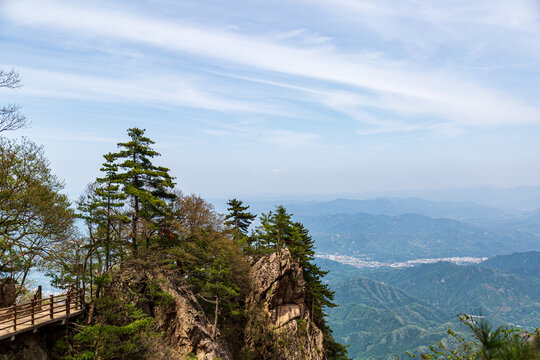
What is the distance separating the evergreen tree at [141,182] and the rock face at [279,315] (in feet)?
46.8

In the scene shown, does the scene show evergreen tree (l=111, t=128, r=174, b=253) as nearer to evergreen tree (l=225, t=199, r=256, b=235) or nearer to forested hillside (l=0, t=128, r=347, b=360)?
forested hillside (l=0, t=128, r=347, b=360)

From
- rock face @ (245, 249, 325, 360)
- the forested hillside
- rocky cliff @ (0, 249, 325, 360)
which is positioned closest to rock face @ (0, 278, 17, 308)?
the forested hillside

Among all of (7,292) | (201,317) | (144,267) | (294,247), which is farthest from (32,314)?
(294,247)

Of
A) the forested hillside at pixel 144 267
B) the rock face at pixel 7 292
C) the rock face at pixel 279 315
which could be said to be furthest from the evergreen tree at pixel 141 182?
the rock face at pixel 279 315

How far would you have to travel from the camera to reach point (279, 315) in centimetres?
3375

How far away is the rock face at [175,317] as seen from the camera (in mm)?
23328

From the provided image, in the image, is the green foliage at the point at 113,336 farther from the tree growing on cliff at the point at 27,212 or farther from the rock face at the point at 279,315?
the rock face at the point at 279,315

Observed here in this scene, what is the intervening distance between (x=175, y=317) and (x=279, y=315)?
521 inches

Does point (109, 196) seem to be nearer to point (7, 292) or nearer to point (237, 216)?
point (7, 292)

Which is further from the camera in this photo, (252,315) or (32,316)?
(252,315)

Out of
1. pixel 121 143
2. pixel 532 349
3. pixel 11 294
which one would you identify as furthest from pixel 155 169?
pixel 532 349

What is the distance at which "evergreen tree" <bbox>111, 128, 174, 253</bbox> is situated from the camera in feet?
80.8

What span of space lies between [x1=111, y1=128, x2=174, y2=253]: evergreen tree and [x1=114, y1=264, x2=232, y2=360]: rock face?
2.30 m

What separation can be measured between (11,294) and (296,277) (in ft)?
Result: 87.1
